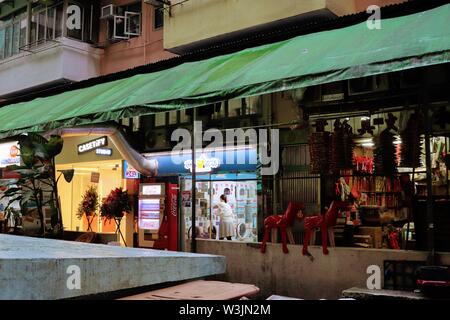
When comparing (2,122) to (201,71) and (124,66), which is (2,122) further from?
(201,71)

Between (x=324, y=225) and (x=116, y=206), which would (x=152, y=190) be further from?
(x=324, y=225)

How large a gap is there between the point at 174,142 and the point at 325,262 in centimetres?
701

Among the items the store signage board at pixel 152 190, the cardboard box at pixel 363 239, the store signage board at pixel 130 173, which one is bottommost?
the cardboard box at pixel 363 239

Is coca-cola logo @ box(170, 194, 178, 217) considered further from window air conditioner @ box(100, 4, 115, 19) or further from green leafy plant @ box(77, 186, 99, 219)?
window air conditioner @ box(100, 4, 115, 19)

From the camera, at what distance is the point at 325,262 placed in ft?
23.0

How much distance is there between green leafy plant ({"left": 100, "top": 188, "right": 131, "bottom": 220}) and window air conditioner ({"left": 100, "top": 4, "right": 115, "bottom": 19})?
5148mm

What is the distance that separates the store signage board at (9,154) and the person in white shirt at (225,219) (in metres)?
7.48

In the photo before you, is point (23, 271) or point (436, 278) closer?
point (23, 271)

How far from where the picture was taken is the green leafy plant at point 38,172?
10.7 meters

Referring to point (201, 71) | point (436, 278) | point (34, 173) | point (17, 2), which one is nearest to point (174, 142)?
point (34, 173)

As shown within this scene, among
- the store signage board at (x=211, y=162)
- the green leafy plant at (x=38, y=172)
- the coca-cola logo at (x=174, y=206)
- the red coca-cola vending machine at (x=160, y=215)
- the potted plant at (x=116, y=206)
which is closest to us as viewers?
the green leafy plant at (x=38, y=172)

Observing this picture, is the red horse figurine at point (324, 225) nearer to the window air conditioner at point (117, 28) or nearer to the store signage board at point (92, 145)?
the store signage board at point (92, 145)

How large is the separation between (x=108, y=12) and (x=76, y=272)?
1269cm

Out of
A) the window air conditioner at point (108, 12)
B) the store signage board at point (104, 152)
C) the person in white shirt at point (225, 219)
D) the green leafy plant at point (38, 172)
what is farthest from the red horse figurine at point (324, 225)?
the window air conditioner at point (108, 12)
